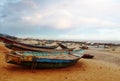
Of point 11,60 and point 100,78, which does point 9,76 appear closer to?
point 11,60

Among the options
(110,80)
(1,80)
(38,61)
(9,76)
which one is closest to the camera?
(1,80)

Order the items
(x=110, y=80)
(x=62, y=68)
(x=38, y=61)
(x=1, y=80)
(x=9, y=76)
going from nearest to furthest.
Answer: (x=1, y=80)
(x=9, y=76)
(x=110, y=80)
(x=38, y=61)
(x=62, y=68)

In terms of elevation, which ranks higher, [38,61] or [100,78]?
[38,61]

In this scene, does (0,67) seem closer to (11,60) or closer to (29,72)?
(11,60)

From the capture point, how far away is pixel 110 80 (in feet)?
39.5

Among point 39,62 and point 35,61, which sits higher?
point 35,61

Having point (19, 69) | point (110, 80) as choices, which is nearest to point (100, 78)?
point (110, 80)

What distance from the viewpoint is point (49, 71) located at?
43.9 ft

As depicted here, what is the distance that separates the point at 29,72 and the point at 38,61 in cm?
104

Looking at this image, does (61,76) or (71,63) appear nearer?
(61,76)

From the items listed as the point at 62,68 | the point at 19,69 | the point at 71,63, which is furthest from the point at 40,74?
the point at 71,63

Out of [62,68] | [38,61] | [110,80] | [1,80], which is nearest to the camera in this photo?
[1,80]

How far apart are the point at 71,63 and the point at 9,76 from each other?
239 inches

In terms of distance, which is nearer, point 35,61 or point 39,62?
point 35,61
